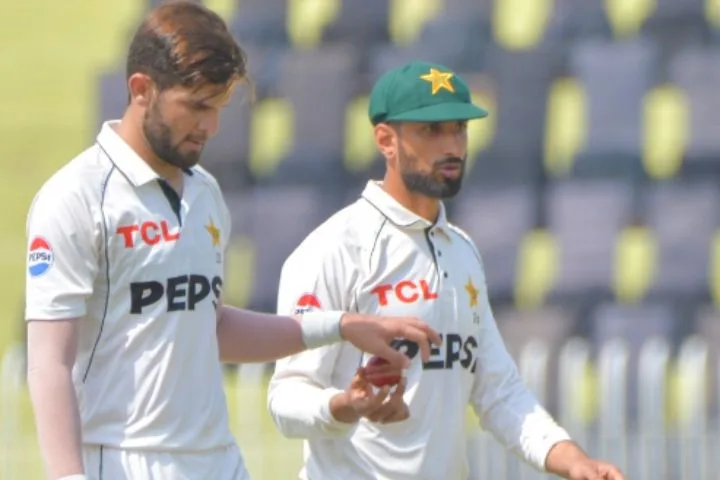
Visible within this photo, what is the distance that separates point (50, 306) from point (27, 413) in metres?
5.58

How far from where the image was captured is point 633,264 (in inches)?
363

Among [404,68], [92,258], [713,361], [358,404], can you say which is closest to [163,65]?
[92,258]

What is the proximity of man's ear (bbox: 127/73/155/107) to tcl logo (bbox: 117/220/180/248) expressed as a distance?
0.22 meters

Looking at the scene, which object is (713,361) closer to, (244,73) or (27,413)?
(27,413)

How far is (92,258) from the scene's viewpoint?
3.29 meters

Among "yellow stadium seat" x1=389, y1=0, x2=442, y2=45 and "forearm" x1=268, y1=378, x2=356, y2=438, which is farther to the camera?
"yellow stadium seat" x1=389, y1=0, x2=442, y2=45

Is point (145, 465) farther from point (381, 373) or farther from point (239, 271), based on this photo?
point (239, 271)

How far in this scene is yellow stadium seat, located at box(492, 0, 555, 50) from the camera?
1000cm

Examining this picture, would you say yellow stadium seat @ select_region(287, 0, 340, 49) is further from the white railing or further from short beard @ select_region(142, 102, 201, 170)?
short beard @ select_region(142, 102, 201, 170)

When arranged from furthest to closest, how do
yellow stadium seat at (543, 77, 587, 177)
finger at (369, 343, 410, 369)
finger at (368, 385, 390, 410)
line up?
1. yellow stadium seat at (543, 77, 587, 177)
2. finger at (368, 385, 390, 410)
3. finger at (369, 343, 410, 369)

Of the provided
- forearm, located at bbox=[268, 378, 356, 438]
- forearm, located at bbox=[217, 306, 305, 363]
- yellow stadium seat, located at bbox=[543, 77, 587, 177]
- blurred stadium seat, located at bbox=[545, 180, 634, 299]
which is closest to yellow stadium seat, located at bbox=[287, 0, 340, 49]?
yellow stadium seat, located at bbox=[543, 77, 587, 177]

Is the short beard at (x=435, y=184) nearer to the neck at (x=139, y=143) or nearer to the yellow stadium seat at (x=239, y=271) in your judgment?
the neck at (x=139, y=143)

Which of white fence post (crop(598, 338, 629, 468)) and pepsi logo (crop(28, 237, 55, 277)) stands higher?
pepsi logo (crop(28, 237, 55, 277))

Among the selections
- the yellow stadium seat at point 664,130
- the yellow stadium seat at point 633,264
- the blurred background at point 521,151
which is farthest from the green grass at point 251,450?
the yellow stadium seat at point 664,130
